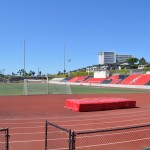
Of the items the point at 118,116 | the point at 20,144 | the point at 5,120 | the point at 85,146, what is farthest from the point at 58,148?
the point at 118,116

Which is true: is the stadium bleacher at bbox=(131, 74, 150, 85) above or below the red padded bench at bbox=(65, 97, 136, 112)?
above

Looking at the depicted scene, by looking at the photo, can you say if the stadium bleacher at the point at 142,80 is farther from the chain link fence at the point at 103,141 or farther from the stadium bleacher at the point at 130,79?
the chain link fence at the point at 103,141

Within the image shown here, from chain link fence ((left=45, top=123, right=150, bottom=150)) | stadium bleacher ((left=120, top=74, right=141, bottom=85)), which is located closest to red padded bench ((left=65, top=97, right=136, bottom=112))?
chain link fence ((left=45, top=123, right=150, bottom=150))

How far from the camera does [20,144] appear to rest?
34.9 feet

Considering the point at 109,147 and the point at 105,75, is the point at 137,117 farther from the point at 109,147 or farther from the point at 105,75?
the point at 105,75

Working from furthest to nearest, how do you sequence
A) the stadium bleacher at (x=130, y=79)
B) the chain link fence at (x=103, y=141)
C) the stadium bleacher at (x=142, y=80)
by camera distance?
the stadium bleacher at (x=130, y=79) → the stadium bleacher at (x=142, y=80) → the chain link fence at (x=103, y=141)

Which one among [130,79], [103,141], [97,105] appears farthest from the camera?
[130,79]

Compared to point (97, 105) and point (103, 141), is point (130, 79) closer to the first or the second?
point (97, 105)

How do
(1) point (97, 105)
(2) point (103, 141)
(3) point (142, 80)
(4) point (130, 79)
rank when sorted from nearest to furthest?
(2) point (103, 141)
(1) point (97, 105)
(3) point (142, 80)
(4) point (130, 79)

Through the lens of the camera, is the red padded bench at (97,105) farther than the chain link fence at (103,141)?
A: Yes

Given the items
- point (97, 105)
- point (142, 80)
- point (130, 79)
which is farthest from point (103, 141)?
point (130, 79)

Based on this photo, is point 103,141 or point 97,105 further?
point 97,105

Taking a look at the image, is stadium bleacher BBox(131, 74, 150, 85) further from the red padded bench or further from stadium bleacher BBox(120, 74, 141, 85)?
the red padded bench

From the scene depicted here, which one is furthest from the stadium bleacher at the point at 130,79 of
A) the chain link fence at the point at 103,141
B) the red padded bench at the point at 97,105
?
the chain link fence at the point at 103,141
